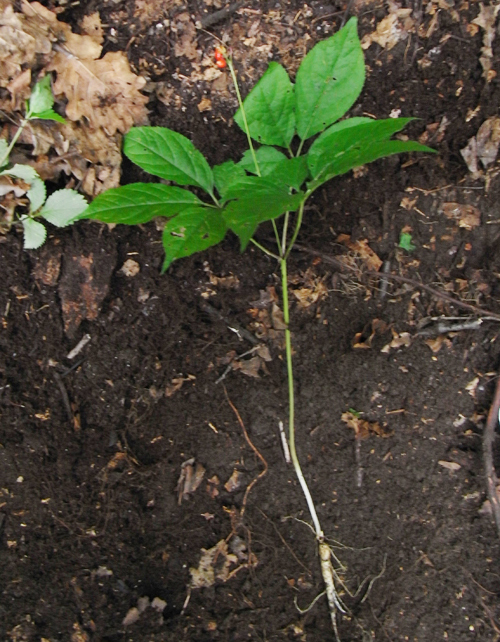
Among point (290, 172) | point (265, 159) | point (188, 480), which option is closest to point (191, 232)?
point (290, 172)

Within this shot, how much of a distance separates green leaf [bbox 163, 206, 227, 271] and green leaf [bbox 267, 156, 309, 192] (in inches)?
7.2

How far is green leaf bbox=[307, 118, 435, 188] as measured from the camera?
3.66 ft

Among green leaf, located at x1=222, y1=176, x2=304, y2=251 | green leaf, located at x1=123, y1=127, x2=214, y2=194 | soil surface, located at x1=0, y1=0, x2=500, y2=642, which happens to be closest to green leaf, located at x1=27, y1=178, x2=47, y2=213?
soil surface, located at x1=0, y1=0, x2=500, y2=642

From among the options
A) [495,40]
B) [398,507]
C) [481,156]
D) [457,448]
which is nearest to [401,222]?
[481,156]

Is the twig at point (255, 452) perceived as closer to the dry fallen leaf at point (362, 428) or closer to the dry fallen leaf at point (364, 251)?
the dry fallen leaf at point (362, 428)

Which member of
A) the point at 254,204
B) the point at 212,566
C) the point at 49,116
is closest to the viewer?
the point at 254,204

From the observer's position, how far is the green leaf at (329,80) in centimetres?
133

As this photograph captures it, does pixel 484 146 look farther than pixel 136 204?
Yes

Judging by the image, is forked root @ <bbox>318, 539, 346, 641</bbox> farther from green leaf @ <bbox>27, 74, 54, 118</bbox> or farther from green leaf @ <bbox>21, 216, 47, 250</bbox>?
green leaf @ <bbox>27, 74, 54, 118</bbox>

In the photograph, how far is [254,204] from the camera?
44.6 inches

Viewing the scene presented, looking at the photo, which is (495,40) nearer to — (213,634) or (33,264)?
(33,264)

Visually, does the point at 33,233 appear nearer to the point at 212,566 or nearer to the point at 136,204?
the point at 136,204

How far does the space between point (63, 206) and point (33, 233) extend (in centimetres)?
12

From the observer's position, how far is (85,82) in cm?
145
